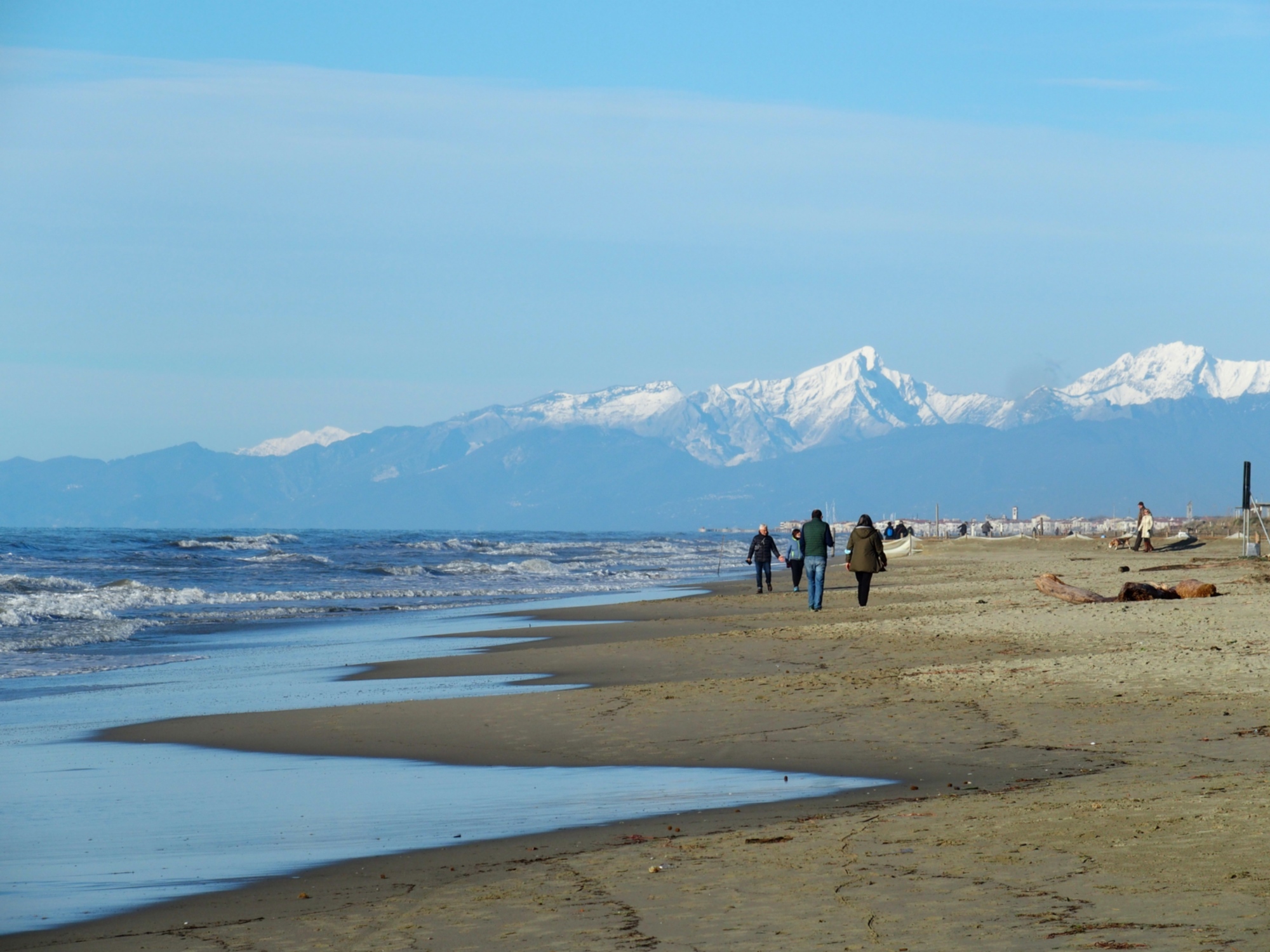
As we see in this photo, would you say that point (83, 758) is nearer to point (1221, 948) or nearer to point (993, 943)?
point (993, 943)

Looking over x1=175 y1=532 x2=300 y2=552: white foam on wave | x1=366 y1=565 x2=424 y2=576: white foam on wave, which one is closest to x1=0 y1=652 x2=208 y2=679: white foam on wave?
x1=366 y1=565 x2=424 y2=576: white foam on wave

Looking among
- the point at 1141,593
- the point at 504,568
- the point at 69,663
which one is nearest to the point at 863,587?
the point at 1141,593

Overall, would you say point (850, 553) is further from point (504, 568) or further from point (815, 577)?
point (504, 568)

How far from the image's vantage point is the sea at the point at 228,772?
7125mm

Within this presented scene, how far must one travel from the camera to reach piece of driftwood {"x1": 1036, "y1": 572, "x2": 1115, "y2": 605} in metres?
20.3

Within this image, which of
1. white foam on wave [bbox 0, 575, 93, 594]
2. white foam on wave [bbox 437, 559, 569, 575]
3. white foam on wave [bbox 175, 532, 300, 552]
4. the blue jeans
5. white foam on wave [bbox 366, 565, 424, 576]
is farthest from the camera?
white foam on wave [bbox 175, 532, 300, 552]

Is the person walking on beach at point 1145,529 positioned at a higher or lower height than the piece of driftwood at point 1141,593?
higher

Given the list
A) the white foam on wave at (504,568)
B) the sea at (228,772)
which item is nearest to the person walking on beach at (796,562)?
the sea at (228,772)

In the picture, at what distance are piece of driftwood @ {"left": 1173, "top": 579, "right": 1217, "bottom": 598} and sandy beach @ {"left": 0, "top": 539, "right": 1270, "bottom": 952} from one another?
72 cm

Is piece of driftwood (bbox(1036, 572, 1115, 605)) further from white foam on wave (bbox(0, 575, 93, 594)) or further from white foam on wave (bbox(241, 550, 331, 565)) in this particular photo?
white foam on wave (bbox(241, 550, 331, 565))

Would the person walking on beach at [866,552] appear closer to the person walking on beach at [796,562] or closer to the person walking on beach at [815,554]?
the person walking on beach at [815,554]

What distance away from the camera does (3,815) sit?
8359 mm

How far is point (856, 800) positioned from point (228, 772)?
4.68 metres

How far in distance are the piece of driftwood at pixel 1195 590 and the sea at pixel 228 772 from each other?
10.1 metres
